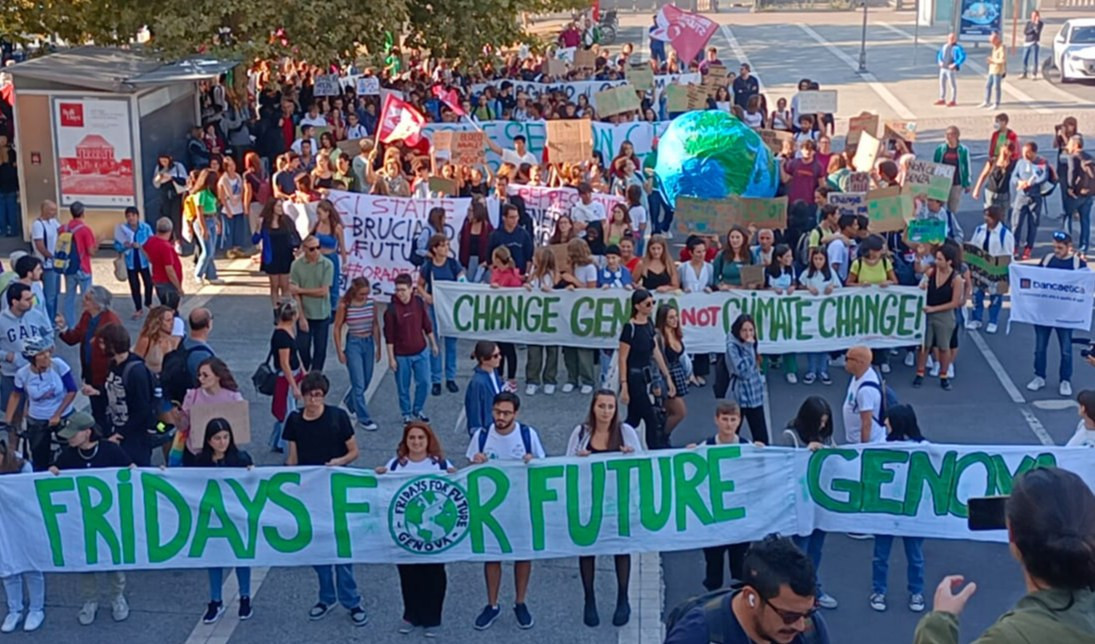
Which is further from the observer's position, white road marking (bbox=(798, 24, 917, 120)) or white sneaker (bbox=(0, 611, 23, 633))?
white road marking (bbox=(798, 24, 917, 120))

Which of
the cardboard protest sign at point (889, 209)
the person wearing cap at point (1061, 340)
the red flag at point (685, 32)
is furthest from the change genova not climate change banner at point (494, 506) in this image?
the red flag at point (685, 32)

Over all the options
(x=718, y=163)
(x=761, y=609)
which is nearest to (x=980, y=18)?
(x=718, y=163)

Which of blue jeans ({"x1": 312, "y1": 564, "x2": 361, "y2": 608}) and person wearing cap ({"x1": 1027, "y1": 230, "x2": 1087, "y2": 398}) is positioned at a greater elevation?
person wearing cap ({"x1": 1027, "y1": 230, "x2": 1087, "y2": 398})

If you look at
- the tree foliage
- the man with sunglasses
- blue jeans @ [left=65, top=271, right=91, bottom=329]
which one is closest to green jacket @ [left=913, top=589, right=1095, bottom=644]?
the man with sunglasses

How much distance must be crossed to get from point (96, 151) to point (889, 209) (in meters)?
9.86

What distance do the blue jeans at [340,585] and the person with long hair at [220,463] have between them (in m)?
0.45

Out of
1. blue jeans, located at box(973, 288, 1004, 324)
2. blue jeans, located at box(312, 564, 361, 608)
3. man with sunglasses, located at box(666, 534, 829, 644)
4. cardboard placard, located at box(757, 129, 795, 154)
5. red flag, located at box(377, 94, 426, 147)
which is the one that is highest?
red flag, located at box(377, 94, 426, 147)

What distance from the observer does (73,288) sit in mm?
15438

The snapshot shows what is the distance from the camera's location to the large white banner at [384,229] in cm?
1562

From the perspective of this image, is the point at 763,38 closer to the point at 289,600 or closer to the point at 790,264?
the point at 790,264

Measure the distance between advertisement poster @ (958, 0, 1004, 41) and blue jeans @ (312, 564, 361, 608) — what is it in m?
35.5

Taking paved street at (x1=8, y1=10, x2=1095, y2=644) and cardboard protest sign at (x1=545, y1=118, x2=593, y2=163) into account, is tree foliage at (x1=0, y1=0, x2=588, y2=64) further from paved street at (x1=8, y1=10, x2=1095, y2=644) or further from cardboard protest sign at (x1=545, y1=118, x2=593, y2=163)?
paved street at (x1=8, y1=10, x2=1095, y2=644)

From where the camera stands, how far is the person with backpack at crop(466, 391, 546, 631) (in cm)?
902

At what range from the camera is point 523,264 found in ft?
47.2
